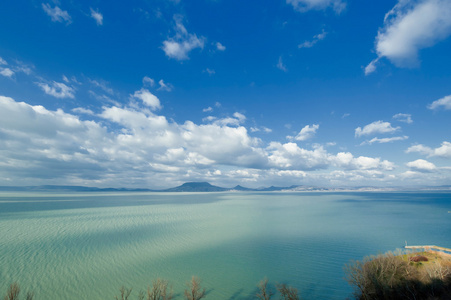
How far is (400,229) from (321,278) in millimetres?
49797

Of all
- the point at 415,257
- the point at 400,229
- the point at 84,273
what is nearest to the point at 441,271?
the point at 415,257

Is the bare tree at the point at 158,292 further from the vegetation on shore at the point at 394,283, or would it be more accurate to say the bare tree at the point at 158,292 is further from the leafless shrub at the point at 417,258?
the leafless shrub at the point at 417,258

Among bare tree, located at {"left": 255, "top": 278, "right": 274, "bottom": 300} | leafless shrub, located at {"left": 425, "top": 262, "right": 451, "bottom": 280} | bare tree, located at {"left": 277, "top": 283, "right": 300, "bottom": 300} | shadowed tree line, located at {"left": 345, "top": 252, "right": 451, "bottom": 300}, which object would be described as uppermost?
leafless shrub, located at {"left": 425, "top": 262, "right": 451, "bottom": 280}

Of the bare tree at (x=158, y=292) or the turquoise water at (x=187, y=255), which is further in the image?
the turquoise water at (x=187, y=255)

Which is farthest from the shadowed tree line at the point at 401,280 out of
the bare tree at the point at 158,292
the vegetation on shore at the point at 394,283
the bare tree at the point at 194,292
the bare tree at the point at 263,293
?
the bare tree at the point at 158,292

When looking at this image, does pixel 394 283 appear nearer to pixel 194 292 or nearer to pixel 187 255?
pixel 194 292

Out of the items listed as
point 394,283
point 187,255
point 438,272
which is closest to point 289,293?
point 394,283

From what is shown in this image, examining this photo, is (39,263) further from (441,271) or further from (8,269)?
(441,271)

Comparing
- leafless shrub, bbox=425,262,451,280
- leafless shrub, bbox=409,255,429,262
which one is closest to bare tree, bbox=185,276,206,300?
leafless shrub, bbox=425,262,451,280

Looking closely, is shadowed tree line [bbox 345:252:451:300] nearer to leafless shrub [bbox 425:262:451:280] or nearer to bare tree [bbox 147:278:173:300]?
leafless shrub [bbox 425:262:451:280]

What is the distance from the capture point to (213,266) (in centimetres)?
3303

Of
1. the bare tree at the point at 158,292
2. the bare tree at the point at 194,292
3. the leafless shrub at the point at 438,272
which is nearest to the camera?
the bare tree at the point at 158,292

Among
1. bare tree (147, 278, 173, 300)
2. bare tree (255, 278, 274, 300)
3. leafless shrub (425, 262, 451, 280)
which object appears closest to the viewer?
bare tree (147, 278, 173, 300)

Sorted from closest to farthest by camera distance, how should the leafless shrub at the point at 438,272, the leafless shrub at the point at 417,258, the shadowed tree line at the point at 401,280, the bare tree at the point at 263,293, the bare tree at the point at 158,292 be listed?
1. the bare tree at the point at 158,292
2. the shadowed tree line at the point at 401,280
3. the leafless shrub at the point at 438,272
4. the bare tree at the point at 263,293
5. the leafless shrub at the point at 417,258
